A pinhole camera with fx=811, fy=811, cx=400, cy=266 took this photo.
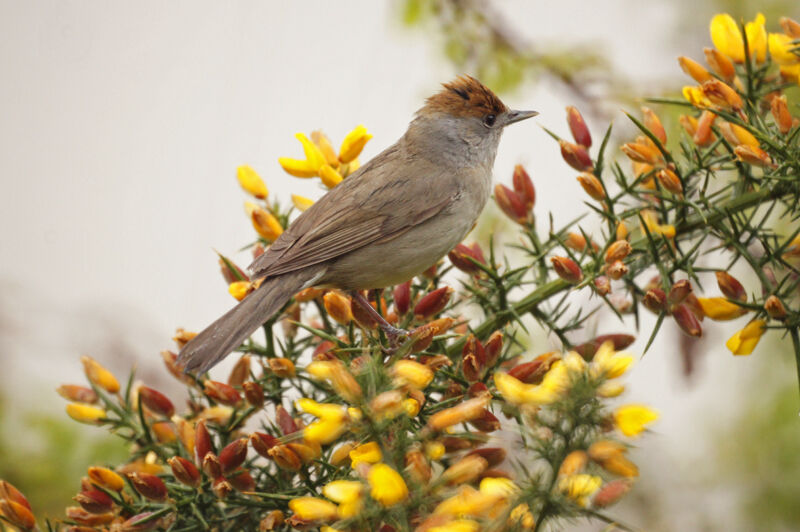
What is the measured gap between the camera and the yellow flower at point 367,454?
1.26 meters

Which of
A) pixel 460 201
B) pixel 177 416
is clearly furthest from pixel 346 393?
pixel 460 201

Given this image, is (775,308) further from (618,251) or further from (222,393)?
(222,393)

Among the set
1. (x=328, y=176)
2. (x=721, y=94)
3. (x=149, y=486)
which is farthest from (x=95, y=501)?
(x=721, y=94)

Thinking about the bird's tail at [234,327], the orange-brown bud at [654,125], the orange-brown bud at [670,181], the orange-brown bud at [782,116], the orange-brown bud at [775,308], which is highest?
the orange-brown bud at [654,125]

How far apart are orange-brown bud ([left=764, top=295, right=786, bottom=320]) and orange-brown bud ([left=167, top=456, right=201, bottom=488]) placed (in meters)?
1.23

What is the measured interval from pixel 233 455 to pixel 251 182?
0.85 meters

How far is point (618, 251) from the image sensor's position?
5.67 feet


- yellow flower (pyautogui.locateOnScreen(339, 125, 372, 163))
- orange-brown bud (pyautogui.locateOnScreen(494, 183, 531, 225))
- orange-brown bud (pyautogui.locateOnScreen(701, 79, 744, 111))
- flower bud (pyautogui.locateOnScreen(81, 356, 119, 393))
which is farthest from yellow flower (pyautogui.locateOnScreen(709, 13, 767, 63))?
flower bud (pyautogui.locateOnScreen(81, 356, 119, 393))

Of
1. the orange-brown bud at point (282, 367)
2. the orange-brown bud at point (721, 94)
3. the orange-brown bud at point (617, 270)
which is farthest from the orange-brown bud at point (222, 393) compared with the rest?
the orange-brown bud at point (721, 94)

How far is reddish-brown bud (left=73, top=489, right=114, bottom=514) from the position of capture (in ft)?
5.42

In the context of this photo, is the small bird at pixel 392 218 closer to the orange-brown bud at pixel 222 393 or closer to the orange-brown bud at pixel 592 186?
the orange-brown bud at pixel 222 393

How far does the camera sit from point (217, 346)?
1940mm

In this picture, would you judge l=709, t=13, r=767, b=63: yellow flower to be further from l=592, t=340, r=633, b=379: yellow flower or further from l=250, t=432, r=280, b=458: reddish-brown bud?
l=250, t=432, r=280, b=458: reddish-brown bud

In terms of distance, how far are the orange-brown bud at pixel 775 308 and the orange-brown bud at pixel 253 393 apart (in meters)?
1.09
